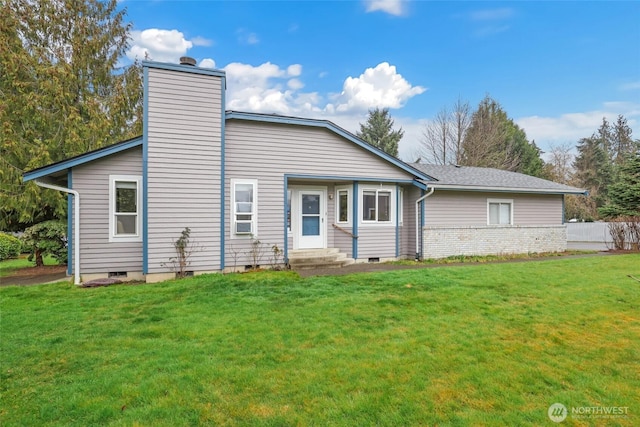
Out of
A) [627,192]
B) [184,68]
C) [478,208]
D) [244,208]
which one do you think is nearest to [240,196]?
[244,208]

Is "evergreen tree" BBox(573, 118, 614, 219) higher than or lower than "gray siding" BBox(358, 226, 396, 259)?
higher

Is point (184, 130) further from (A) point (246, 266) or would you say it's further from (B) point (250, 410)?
(B) point (250, 410)

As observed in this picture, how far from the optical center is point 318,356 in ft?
12.6

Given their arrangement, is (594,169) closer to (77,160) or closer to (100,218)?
(100,218)

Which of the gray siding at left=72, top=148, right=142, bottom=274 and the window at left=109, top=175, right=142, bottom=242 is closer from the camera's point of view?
the gray siding at left=72, top=148, right=142, bottom=274

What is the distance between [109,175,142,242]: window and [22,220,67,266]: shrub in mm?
4126

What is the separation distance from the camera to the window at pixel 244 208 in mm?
9797

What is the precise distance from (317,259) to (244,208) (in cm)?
271

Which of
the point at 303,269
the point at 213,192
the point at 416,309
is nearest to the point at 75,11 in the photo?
the point at 213,192

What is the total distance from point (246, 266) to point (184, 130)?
4055 mm

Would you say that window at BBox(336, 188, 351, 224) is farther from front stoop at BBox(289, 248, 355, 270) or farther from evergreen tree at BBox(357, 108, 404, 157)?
evergreen tree at BBox(357, 108, 404, 157)

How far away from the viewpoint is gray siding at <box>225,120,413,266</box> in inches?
388

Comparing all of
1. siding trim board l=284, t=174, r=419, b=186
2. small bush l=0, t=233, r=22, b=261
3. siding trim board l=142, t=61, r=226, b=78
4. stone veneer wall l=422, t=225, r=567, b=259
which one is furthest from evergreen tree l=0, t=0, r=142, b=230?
stone veneer wall l=422, t=225, r=567, b=259

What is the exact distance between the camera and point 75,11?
47.0 ft
